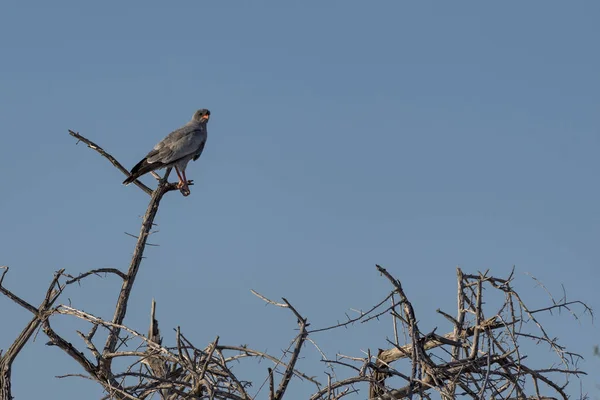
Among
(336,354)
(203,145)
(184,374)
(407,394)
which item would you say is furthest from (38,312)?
(203,145)

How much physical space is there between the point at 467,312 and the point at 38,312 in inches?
137

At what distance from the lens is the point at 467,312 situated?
643cm

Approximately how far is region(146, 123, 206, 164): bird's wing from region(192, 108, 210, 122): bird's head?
1.36ft

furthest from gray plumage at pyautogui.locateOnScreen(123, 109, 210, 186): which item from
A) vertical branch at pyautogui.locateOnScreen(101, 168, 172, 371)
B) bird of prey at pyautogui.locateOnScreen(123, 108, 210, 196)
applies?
vertical branch at pyautogui.locateOnScreen(101, 168, 172, 371)

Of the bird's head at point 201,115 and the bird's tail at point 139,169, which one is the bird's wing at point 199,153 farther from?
the bird's tail at point 139,169

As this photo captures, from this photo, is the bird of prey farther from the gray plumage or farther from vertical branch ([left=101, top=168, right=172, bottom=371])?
vertical branch ([left=101, top=168, right=172, bottom=371])

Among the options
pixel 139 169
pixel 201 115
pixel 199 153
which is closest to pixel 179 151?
pixel 199 153

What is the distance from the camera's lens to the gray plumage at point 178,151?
466 inches

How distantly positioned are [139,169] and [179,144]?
157 cm

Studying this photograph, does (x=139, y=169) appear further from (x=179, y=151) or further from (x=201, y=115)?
(x=201, y=115)

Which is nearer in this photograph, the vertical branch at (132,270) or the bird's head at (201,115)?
the vertical branch at (132,270)

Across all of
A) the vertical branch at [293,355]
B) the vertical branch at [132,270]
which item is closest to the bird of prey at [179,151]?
the vertical branch at [132,270]

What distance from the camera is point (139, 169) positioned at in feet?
38.3

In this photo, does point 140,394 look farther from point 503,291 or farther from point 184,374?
point 503,291
